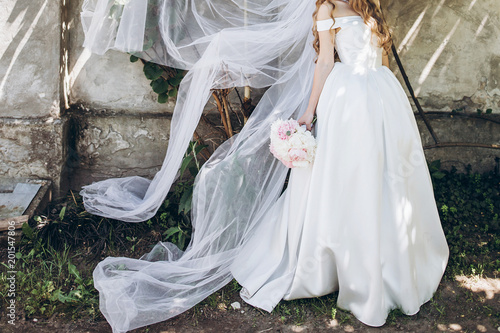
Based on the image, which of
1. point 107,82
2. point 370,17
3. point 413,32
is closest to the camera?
point 370,17

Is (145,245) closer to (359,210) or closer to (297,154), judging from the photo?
(297,154)

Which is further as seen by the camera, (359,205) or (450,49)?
(450,49)

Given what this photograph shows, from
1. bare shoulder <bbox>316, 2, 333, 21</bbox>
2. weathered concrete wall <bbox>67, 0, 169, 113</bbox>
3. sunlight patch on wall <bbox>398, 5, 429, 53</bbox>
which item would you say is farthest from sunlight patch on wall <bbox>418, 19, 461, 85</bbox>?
weathered concrete wall <bbox>67, 0, 169, 113</bbox>

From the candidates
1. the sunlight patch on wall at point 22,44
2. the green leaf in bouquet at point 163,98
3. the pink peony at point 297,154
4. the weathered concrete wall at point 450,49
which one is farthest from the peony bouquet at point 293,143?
the sunlight patch on wall at point 22,44

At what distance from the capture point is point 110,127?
13.5ft

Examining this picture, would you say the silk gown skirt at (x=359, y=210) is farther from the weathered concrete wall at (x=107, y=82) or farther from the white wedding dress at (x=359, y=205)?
the weathered concrete wall at (x=107, y=82)

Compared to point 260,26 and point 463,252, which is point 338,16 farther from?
point 463,252

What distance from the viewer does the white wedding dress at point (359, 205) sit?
2.81 metres

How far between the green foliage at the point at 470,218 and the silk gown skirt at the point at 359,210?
0.66 m

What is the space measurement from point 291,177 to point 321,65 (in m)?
0.76

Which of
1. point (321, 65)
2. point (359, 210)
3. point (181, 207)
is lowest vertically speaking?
point (181, 207)

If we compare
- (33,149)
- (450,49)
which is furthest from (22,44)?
(450,49)

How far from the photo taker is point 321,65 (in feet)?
9.68

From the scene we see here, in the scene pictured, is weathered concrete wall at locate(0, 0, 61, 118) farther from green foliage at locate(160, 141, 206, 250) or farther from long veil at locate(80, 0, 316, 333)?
green foliage at locate(160, 141, 206, 250)
